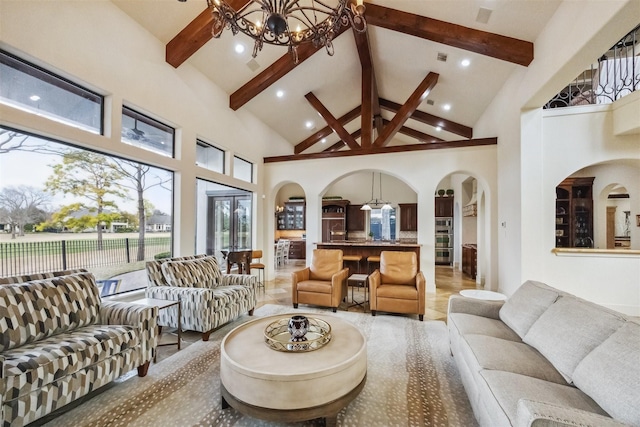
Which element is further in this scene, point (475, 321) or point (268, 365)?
point (475, 321)

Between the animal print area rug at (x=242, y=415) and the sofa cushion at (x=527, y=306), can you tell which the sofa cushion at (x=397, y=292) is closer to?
the animal print area rug at (x=242, y=415)

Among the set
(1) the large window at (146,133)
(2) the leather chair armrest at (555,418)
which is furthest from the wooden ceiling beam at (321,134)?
(2) the leather chair armrest at (555,418)

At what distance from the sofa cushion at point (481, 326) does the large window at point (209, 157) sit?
15.7ft

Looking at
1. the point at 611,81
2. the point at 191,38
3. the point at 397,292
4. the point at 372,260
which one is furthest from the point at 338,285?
the point at 611,81

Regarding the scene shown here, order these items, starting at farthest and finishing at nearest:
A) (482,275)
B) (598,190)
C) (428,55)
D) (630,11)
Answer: (482,275) → (598,190) → (428,55) → (630,11)

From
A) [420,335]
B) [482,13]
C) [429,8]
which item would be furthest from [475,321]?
[429,8]

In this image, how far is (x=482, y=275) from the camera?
265 inches

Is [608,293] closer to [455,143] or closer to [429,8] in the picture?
[455,143]

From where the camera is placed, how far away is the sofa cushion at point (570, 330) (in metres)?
1.61

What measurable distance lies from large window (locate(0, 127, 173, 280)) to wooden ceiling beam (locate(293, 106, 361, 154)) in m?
5.36

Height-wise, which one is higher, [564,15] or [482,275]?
[564,15]

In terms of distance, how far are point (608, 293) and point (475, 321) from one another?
135 inches

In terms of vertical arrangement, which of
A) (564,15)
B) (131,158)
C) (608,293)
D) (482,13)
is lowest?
(608,293)

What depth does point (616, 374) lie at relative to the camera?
1312 millimetres
